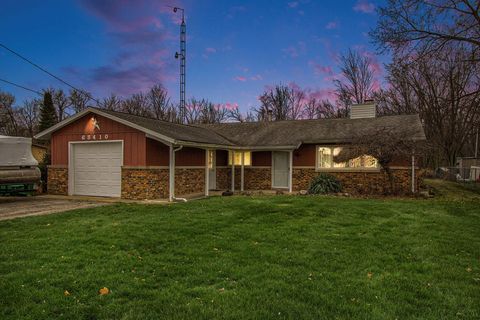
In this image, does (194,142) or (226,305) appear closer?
(226,305)

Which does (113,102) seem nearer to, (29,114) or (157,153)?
(29,114)

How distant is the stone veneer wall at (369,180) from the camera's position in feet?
48.5

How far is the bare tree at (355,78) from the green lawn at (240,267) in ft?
104

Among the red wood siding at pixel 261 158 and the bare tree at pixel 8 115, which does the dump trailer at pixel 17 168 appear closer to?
the red wood siding at pixel 261 158

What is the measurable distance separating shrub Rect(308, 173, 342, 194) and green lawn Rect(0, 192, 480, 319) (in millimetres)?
5612

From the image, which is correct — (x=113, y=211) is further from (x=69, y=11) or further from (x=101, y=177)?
(x=69, y=11)

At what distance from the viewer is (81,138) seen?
14.2 m

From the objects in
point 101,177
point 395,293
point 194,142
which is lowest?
point 395,293

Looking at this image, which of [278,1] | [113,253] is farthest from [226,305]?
[278,1]

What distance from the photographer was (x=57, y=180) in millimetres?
14812

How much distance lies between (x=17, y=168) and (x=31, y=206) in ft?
7.67

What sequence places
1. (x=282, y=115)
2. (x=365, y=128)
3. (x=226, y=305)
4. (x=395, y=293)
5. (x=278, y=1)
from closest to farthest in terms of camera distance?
(x=226, y=305) → (x=395, y=293) → (x=278, y=1) → (x=365, y=128) → (x=282, y=115)

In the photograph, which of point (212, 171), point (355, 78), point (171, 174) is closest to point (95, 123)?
point (171, 174)

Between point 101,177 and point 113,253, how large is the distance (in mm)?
9253
